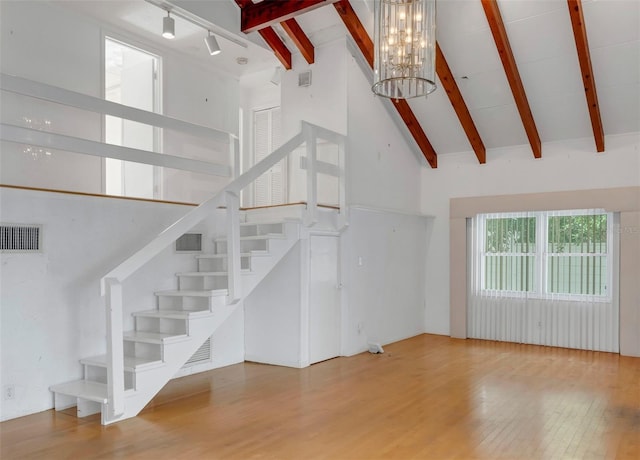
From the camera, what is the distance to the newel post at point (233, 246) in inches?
187

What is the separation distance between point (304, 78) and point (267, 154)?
180 centimetres

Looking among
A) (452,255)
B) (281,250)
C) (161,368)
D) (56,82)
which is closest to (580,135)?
(452,255)

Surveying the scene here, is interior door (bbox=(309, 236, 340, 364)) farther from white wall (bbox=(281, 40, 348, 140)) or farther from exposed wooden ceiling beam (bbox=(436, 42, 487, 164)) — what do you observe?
exposed wooden ceiling beam (bbox=(436, 42, 487, 164))

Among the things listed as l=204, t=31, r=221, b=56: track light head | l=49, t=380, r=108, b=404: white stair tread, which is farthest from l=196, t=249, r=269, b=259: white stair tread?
l=204, t=31, r=221, b=56: track light head

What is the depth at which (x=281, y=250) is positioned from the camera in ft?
18.7

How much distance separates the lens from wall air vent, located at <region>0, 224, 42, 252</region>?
422cm

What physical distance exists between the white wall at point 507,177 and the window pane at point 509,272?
70 centimetres

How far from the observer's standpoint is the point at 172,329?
16.0ft

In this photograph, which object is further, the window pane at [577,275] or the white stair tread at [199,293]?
the window pane at [577,275]

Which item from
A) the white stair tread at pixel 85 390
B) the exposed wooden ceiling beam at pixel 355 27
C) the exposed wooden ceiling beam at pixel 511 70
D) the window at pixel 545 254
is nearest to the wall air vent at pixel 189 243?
the white stair tread at pixel 85 390

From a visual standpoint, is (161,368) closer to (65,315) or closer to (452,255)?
(65,315)

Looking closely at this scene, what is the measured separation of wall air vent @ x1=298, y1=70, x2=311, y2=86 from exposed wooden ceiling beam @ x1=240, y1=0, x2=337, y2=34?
102 centimetres

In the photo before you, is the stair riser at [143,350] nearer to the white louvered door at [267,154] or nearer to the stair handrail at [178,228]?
the stair handrail at [178,228]

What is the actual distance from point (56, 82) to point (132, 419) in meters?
3.85
